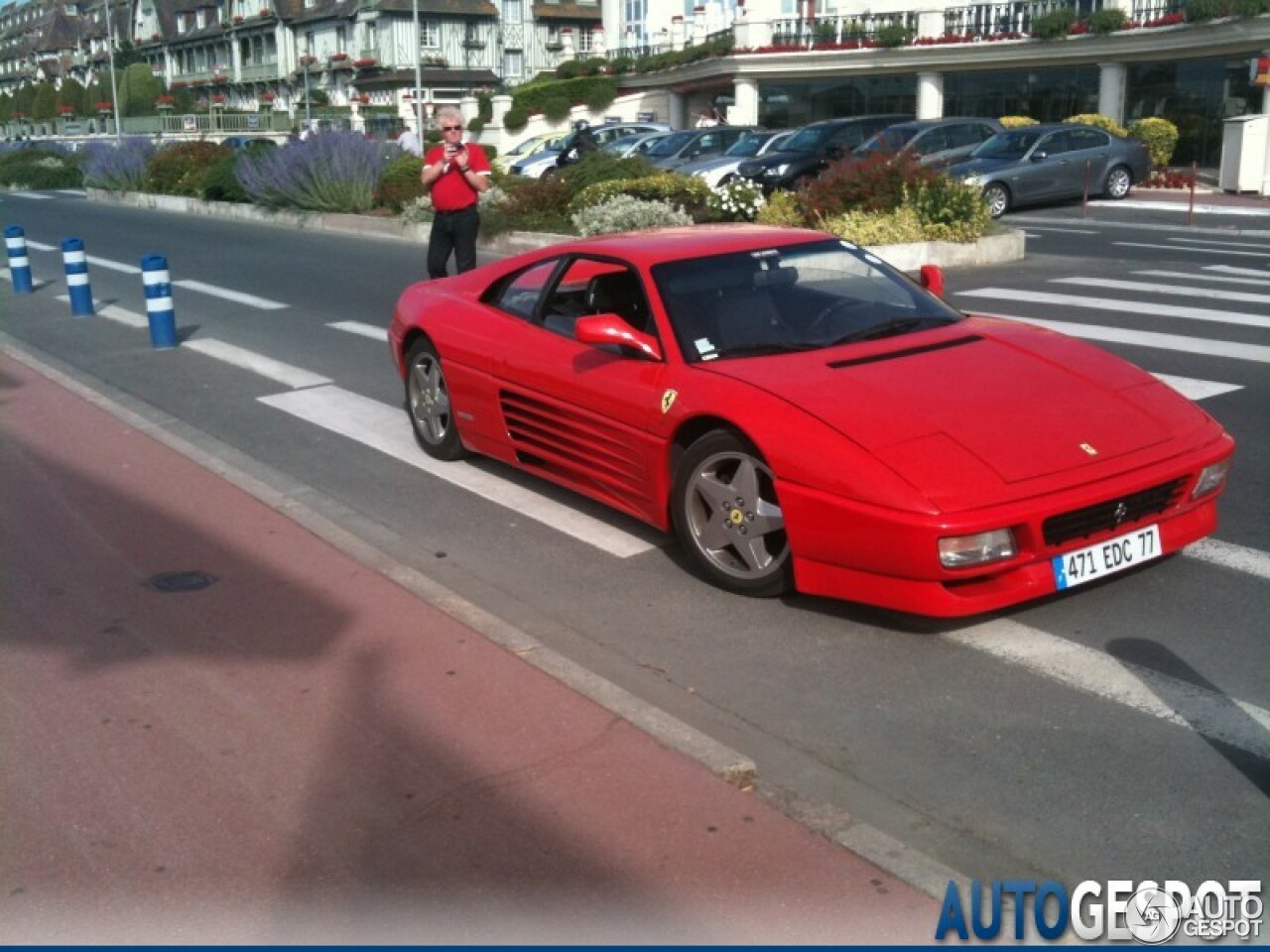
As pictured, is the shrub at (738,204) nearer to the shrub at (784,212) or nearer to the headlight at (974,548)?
the shrub at (784,212)

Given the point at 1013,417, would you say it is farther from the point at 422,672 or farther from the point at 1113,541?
the point at 422,672

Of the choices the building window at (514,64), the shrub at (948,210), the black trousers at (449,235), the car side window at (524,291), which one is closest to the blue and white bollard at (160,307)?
the black trousers at (449,235)

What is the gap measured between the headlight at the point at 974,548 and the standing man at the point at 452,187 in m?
8.23

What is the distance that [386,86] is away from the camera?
78.7 meters

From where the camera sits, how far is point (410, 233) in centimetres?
2364

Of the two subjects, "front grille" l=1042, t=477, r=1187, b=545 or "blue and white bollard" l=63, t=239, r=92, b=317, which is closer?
"front grille" l=1042, t=477, r=1187, b=545

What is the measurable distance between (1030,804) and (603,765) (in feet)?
4.28

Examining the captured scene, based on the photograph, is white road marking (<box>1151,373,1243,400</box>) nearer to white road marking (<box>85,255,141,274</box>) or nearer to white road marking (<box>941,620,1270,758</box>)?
white road marking (<box>941,620,1270,758</box>)

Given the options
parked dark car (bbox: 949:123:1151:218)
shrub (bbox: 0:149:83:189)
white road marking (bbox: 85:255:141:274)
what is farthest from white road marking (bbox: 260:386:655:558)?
shrub (bbox: 0:149:83:189)

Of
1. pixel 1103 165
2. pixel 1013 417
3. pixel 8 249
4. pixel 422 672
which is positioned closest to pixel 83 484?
pixel 422 672

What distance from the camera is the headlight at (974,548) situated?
524cm

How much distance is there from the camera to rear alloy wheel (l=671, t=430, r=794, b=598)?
5.96 metres

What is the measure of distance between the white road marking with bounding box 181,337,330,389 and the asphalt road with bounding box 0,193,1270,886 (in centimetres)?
13

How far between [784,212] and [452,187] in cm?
677
